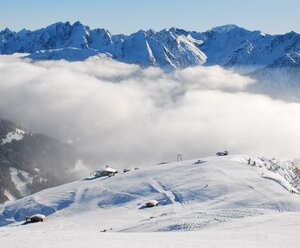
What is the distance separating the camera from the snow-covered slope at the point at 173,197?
74.0 meters

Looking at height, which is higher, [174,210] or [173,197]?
[173,197]

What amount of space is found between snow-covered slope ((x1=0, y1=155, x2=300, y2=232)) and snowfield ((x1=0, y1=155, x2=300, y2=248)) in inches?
5.0

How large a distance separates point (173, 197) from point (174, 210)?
893cm

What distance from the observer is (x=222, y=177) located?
102 metres

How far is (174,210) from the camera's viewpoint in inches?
3371

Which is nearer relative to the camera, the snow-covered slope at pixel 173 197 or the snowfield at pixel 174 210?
the snowfield at pixel 174 210

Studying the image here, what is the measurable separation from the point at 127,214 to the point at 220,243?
44.2m

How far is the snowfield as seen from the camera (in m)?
46.3

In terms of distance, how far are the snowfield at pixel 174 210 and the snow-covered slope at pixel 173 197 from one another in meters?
0.13

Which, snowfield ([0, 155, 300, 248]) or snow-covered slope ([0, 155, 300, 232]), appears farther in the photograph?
snow-covered slope ([0, 155, 300, 232])

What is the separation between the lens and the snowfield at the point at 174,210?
46.3 meters

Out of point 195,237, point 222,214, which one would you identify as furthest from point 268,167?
point 195,237

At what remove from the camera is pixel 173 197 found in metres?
94.5

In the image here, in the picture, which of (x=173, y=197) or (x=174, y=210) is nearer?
(x=174, y=210)
